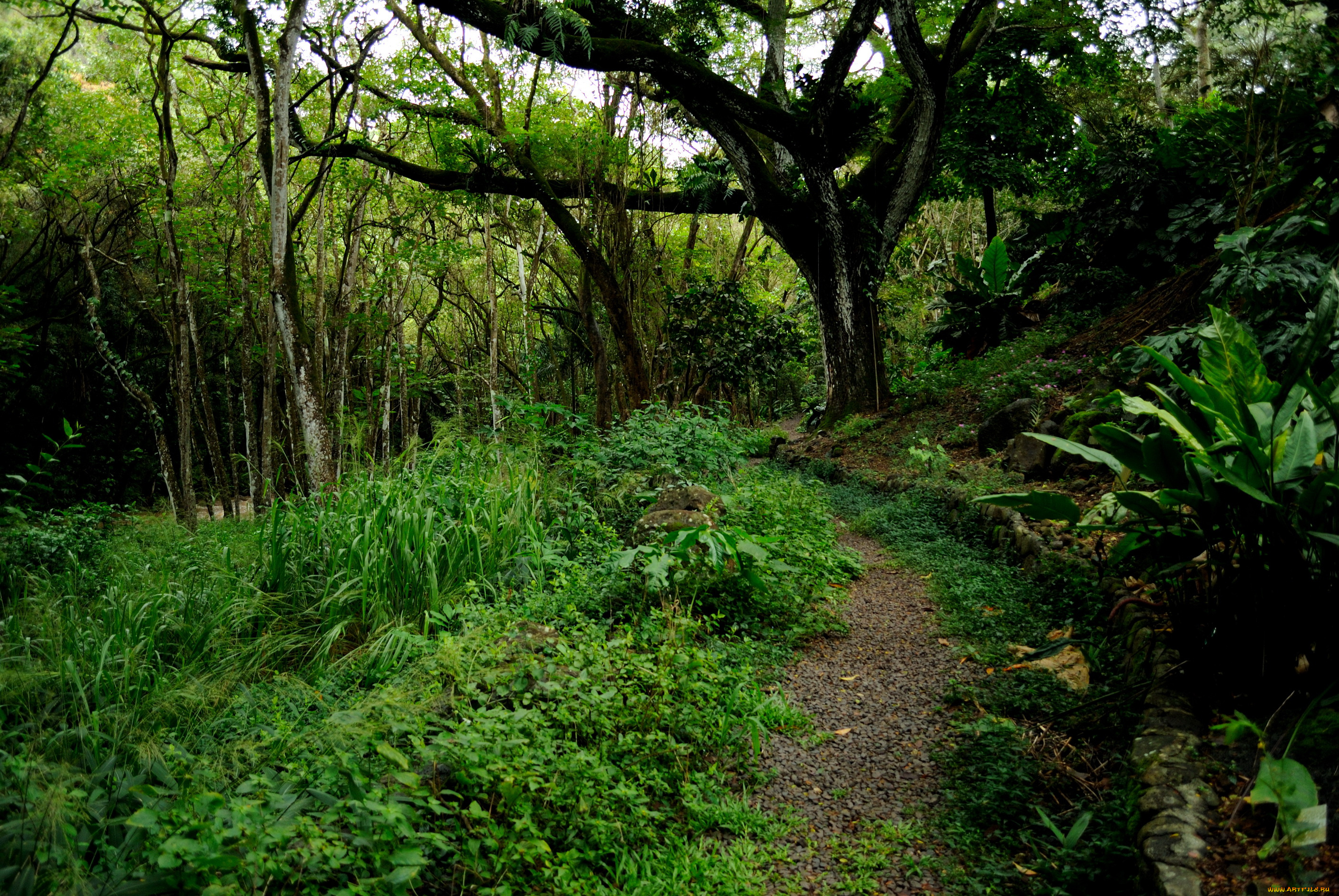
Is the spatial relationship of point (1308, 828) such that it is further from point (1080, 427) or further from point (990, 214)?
point (990, 214)

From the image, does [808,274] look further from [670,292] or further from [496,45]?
[496,45]

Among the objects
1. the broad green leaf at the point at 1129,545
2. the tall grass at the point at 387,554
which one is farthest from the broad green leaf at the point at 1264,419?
the tall grass at the point at 387,554

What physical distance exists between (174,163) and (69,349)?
10313mm

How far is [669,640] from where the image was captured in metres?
3.27

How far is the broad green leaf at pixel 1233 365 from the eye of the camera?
2643 mm

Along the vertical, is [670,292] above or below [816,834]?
above

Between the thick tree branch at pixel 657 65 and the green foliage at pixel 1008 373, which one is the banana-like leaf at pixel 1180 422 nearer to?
the green foliage at pixel 1008 373

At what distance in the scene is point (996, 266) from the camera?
11602 millimetres

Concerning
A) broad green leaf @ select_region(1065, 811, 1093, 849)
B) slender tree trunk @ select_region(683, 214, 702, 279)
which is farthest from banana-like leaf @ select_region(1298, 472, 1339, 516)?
slender tree trunk @ select_region(683, 214, 702, 279)

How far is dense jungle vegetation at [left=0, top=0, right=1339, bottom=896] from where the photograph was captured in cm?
222

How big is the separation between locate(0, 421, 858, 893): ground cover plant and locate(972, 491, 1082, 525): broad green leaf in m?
1.33

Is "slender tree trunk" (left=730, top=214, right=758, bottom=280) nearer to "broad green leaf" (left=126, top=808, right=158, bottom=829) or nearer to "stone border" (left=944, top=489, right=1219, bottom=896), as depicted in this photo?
"stone border" (left=944, top=489, right=1219, bottom=896)

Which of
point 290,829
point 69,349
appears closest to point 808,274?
point 290,829

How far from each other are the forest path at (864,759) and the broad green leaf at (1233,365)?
5.63 feet
